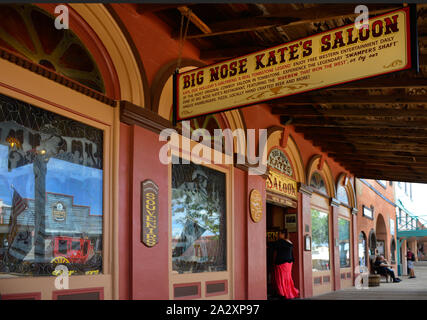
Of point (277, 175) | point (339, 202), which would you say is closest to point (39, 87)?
point (277, 175)

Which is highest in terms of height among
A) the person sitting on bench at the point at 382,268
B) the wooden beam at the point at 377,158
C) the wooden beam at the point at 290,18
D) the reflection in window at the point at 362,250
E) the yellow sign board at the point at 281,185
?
Answer: the wooden beam at the point at 290,18

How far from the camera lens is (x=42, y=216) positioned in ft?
16.8

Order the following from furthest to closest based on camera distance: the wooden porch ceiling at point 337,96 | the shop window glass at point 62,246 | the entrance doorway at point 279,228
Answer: the entrance doorway at point 279,228
the wooden porch ceiling at point 337,96
the shop window glass at point 62,246

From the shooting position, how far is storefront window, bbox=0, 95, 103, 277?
4.80 meters

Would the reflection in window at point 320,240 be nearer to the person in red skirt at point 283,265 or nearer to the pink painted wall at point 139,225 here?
the person in red skirt at point 283,265

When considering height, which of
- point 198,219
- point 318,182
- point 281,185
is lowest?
point 198,219

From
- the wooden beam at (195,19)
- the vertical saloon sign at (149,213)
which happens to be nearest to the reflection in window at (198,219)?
the vertical saloon sign at (149,213)

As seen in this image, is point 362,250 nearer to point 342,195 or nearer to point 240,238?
point 342,195

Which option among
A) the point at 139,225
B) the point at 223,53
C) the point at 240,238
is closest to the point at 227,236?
the point at 240,238

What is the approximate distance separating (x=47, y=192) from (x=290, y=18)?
368 cm

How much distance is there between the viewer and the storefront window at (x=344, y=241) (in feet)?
54.2

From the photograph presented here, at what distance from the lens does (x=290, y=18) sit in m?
6.58

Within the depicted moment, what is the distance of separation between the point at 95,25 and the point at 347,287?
13610 millimetres

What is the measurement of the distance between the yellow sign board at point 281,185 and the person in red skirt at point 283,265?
102 cm
